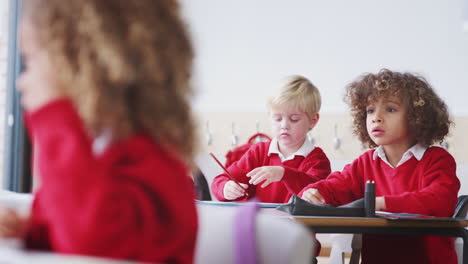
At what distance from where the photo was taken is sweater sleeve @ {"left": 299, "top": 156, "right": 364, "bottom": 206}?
6.87 ft

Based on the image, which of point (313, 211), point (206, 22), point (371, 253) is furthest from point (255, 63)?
point (313, 211)

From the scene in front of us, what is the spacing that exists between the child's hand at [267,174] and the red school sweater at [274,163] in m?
0.12

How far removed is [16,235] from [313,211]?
0.91 m

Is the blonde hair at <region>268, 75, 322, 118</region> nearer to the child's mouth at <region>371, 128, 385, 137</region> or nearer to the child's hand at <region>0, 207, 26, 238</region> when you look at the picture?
the child's mouth at <region>371, 128, 385, 137</region>

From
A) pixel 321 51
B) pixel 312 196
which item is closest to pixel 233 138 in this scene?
pixel 321 51

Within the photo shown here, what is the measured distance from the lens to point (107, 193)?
2.24 feet

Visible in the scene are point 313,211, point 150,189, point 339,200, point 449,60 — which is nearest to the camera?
point 150,189

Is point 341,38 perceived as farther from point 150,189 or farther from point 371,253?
point 150,189

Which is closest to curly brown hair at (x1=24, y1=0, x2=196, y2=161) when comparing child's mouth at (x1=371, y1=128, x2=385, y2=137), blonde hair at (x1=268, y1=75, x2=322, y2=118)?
child's mouth at (x1=371, y1=128, x2=385, y2=137)

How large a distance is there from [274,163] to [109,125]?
201cm

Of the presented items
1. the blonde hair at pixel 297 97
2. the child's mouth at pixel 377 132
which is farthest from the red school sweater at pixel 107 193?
the blonde hair at pixel 297 97

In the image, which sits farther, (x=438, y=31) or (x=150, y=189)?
(x=438, y=31)

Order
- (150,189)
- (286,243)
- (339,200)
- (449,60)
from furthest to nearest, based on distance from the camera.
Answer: (449,60)
(339,200)
(286,243)
(150,189)

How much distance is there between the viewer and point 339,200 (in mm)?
2135
